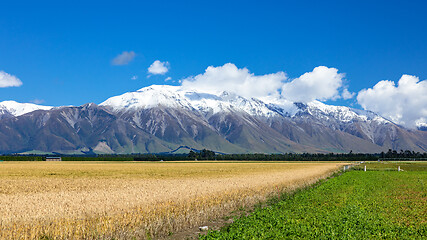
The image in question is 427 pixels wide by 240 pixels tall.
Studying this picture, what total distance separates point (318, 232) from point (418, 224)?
685 cm

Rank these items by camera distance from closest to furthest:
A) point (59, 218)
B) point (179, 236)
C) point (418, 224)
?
point (59, 218), point (179, 236), point (418, 224)

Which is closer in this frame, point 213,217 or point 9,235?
point 9,235

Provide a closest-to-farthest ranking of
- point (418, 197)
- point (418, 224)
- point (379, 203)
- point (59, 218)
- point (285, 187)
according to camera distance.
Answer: point (59, 218) < point (418, 224) < point (379, 203) < point (418, 197) < point (285, 187)

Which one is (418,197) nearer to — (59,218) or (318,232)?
(318,232)

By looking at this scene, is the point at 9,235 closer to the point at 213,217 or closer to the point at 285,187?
the point at 213,217

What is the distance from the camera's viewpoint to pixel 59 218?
17547 millimetres

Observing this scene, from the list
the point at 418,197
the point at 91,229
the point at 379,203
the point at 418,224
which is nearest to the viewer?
the point at 91,229

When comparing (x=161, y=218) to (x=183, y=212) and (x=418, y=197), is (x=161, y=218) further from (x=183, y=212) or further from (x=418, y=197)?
(x=418, y=197)

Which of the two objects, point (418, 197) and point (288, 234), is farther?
point (418, 197)

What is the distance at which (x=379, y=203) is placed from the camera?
2827 cm

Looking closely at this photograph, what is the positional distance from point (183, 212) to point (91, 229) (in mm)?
6484

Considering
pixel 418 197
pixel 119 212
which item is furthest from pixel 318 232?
pixel 418 197

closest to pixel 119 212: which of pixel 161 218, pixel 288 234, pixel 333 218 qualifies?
pixel 161 218

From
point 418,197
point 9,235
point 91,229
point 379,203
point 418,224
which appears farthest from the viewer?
point 418,197
